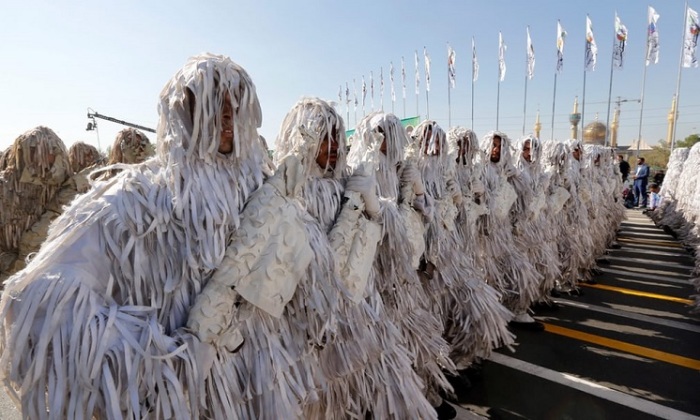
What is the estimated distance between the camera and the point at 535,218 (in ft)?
14.8

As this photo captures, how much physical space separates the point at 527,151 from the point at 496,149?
82 centimetres

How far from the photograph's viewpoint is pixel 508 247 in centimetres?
394

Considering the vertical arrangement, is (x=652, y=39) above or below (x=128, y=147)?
above

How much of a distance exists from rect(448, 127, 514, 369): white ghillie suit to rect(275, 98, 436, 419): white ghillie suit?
3.56 ft

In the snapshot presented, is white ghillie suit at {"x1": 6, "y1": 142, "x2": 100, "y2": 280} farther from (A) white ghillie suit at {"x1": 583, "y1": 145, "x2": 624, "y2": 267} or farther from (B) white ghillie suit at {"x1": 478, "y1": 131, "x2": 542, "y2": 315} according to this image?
(A) white ghillie suit at {"x1": 583, "y1": 145, "x2": 624, "y2": 267}

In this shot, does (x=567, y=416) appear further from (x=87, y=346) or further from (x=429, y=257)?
(x=87, y=346)

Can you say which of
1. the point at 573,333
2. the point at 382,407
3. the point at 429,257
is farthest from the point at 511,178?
the point at 382,407

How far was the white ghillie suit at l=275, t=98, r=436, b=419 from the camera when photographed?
1716 millimetres

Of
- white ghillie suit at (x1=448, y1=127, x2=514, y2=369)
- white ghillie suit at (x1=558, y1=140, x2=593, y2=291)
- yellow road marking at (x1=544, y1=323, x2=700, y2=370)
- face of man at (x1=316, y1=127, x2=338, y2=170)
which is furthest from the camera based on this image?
white ghillie suit at (x1=558, y1=140, x2=593, y2=291)

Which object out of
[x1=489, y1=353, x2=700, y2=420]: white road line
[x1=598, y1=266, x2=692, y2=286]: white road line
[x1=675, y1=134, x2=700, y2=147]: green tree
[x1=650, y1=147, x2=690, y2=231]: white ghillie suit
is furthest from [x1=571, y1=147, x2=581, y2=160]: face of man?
[x1=675, y1=134, x2=700, y2=147]: green tree

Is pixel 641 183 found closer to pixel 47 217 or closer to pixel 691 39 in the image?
pixel 691 39

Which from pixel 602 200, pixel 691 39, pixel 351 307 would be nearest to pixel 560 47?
pixel 691 39

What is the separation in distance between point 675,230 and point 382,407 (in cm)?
1012

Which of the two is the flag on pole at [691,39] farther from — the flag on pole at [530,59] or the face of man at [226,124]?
the face of man at [226,124]
